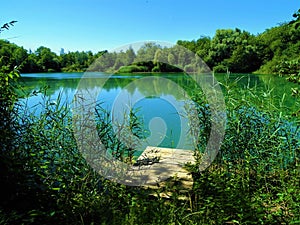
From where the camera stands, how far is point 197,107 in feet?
8.71

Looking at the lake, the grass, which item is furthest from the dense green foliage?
the lake

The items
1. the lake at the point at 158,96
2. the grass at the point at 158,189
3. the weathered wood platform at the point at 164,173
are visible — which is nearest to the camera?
the grass at the point at 158,189

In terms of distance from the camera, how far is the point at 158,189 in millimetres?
2182

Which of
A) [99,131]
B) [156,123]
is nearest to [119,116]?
[99,131]

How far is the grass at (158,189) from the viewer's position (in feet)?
5.43

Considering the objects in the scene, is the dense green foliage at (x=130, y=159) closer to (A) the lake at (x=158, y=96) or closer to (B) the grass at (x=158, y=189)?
(B) the grass at (x=158, y=189)

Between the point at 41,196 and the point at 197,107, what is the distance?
65.5 inches

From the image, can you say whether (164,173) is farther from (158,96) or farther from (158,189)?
(158,96)

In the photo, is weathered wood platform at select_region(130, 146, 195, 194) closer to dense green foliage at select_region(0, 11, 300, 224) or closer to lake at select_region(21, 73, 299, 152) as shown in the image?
dense green foliage at select_region(0, 11, 300, 224)

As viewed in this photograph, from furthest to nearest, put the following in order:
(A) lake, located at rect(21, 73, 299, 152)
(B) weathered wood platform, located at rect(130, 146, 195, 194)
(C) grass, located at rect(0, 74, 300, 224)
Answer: (A) lake, located at rect(21, 73, 299, 152), (B) weathered wood platform, located at rect(130, 146, 195, 194), (C) grass, located at rect(0, 74, 300, 224)

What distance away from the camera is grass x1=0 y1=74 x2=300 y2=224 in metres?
1.66

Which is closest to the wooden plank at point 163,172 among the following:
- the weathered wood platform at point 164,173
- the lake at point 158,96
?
the weathered wood platform at point 164,173

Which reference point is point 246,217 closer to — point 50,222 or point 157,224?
point 157,224

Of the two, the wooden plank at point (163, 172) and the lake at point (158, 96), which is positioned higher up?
the lake at point (158, 96)
